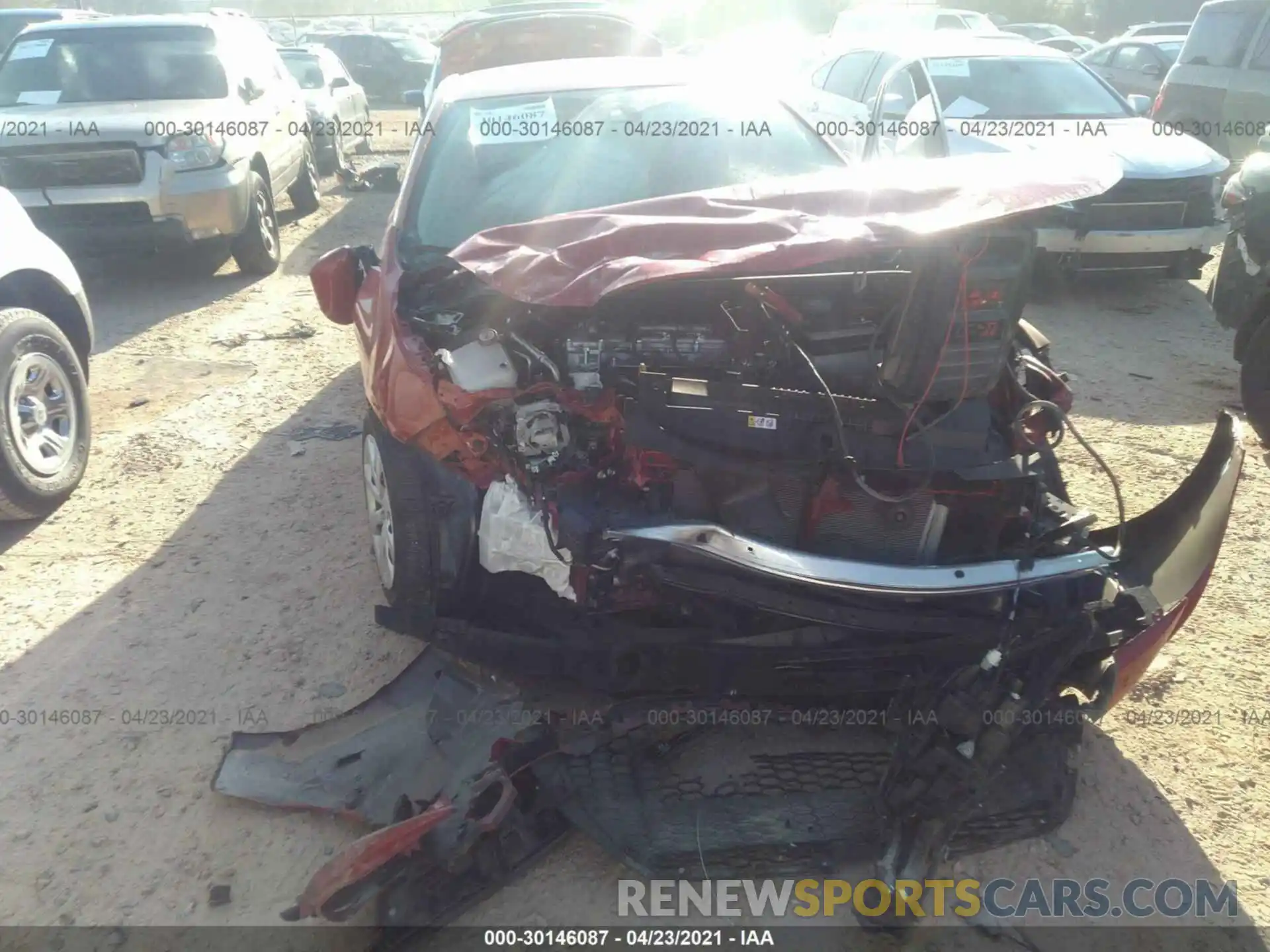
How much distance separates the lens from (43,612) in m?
3.54

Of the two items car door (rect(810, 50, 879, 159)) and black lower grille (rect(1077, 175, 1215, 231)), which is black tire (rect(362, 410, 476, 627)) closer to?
car door (rect(810, 50, 879, 159))

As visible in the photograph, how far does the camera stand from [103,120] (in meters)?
6.80

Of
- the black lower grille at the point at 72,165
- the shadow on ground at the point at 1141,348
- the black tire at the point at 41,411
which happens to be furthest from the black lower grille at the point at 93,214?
the shadow on ground at the point at 1141,348

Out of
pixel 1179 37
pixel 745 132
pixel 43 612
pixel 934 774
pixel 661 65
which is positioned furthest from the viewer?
pixel 1179 37

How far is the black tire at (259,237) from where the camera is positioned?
756cm

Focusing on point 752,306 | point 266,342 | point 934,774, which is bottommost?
point 266,342

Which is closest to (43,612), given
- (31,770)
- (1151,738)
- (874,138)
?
(31,770)

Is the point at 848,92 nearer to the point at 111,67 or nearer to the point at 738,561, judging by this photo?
the point at 111,67

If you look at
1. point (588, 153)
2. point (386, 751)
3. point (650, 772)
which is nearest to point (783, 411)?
point (650, 772)

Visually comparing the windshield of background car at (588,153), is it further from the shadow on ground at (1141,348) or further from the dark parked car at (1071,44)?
the dark parked car at (1071,44)

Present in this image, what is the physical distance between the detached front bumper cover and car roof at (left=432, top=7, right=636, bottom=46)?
20.9ft

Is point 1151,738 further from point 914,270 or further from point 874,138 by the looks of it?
point 874,138

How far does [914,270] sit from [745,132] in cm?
194

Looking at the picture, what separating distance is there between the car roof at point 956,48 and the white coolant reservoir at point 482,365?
645cm
